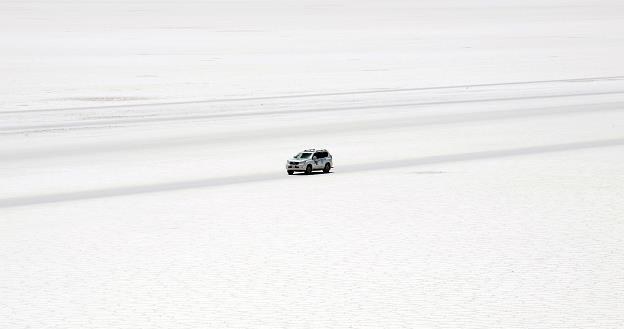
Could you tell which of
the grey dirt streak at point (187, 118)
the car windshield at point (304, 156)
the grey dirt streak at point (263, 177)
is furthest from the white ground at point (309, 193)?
the car windshield at point (304, 156)

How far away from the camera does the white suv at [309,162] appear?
29688 millimetres

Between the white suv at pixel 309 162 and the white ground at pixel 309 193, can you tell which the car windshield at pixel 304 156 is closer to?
the white suv at pixel 309 162

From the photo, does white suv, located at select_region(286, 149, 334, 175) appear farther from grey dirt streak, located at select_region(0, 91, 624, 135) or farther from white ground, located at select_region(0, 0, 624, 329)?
grey dirt streak, located at select_region(0, 91, 624, 135)

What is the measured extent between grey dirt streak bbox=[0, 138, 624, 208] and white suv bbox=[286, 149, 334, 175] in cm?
28

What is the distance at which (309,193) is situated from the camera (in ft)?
86.8

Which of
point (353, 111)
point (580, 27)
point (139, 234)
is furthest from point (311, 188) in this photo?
point (580, 27)

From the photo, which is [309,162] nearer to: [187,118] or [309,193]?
[309,193]

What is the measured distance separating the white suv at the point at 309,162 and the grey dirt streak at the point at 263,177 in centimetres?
28

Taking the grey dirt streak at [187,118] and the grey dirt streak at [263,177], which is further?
the grey dirt streak at [187,118]

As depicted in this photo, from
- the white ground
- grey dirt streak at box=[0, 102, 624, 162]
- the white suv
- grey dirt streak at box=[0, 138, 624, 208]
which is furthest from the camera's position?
grey dirt streak at box=[0, 102, 624, 162]

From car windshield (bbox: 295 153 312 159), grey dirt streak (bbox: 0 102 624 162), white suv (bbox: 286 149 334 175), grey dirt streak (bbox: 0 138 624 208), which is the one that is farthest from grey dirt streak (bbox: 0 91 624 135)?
white suv (bbox: 286 149 334 175)

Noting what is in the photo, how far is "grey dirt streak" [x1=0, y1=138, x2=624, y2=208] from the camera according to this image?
86.1ft

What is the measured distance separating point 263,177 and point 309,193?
3204 millimetres

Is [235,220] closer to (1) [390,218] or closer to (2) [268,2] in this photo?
(1) [390,218]
